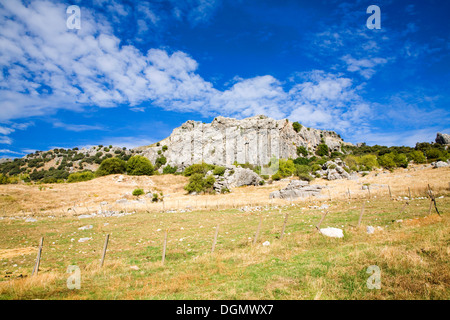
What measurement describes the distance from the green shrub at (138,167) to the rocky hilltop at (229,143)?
32079 millimetres

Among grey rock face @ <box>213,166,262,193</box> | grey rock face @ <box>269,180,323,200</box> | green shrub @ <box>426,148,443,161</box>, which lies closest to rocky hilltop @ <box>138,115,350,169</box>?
grey rock face @ <box>213,166,262,193</box>

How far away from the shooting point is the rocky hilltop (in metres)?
120

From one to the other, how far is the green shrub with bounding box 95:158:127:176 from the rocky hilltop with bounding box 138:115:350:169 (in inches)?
1493

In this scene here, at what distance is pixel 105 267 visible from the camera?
10406mm

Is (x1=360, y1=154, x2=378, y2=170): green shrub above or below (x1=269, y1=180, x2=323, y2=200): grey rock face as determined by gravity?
above

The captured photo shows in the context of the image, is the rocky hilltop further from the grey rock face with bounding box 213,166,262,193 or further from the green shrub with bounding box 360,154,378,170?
the grey rock face with bounding box 213,166,262,193

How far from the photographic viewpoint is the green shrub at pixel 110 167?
79.3m

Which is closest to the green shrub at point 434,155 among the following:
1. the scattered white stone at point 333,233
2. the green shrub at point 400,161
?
the green shrub at point 400,161

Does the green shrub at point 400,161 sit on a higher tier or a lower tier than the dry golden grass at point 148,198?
higher

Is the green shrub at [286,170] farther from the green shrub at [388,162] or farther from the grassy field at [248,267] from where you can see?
the grassy field at [248,267]

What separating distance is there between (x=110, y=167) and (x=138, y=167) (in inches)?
387

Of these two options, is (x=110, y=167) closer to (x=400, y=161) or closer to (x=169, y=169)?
(x=169, y=169)
